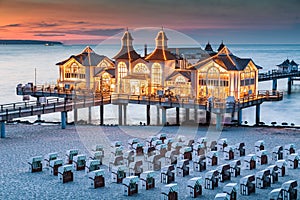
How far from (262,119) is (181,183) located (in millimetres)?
31087

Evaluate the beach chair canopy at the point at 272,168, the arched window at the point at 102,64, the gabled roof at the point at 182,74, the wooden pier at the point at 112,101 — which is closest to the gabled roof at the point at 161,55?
the gabled roof at the point at 182,74

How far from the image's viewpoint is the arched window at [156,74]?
3814 cm

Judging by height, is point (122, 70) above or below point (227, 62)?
below

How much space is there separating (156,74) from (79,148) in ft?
48.7

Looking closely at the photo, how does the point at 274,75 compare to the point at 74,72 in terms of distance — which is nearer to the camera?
the point at 74,72

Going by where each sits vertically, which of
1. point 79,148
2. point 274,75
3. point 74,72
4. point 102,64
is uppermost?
point 102,64

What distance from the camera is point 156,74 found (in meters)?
38.3

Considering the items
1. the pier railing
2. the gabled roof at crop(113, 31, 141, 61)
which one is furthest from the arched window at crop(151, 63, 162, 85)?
the pier railing

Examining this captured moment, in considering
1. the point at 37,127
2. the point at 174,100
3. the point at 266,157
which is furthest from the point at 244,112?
the point at 266,157

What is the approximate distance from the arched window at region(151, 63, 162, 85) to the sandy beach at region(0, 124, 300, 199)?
226 inches

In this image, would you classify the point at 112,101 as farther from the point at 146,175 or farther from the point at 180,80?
the point at 146,175

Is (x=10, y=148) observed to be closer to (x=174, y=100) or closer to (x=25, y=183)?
(x=25, y=183)

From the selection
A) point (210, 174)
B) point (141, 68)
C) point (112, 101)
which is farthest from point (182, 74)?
point (210, 174)

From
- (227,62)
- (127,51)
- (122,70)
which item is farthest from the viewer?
(127,51)
